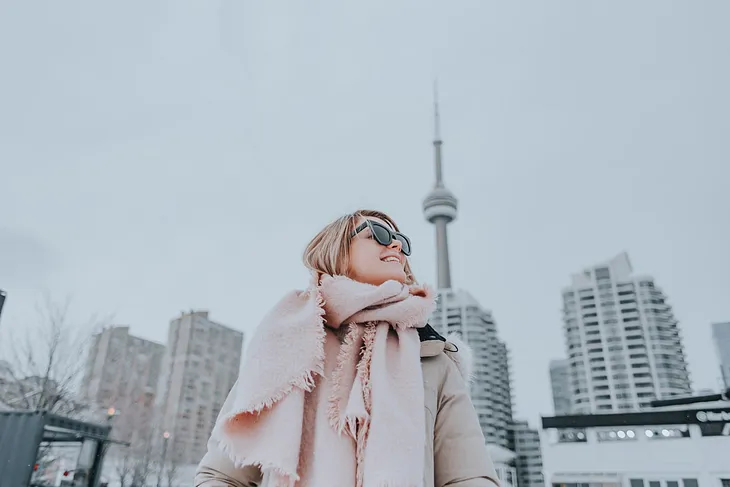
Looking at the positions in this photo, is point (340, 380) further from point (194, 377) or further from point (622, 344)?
point (622, 344)

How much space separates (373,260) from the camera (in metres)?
1.64

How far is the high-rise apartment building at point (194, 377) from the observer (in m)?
36.7

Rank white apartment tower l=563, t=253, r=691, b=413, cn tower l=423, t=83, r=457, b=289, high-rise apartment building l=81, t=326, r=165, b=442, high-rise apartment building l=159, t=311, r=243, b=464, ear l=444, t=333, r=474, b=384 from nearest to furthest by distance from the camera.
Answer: ear l=444, t=333, r=474, b=384 → high-rise apartment building l=81, t=326, r=165, b=442 → high-rise apartment building l=159, t=311, r=243, b=464 → white apartment tower l=563, t=253, r=691, b=413 → cn tower l=423, t=83, r=457, b=289

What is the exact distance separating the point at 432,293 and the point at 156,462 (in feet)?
96.8

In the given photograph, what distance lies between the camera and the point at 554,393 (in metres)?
98.9

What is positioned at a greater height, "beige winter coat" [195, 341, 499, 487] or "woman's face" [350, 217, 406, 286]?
"woman's face" [350, 217, 406, 286]

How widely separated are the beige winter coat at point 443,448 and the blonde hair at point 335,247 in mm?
394

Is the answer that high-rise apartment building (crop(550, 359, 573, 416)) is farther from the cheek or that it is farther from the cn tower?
the cheek

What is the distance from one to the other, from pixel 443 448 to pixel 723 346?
51.1 meters

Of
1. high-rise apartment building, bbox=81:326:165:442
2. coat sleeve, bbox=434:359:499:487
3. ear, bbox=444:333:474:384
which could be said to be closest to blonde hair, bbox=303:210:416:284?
ear, bbox=444:333:474:384

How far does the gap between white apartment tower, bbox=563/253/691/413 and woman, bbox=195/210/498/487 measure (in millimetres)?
75211

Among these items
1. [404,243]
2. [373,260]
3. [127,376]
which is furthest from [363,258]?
[127,376]

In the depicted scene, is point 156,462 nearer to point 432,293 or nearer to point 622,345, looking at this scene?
point 432,293

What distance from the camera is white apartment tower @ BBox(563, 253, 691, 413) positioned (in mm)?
68125
